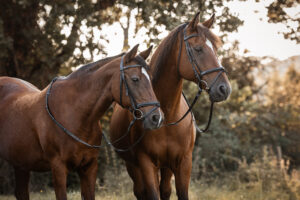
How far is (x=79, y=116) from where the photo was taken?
4.27 meters

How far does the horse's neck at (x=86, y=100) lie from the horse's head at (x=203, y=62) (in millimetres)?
951

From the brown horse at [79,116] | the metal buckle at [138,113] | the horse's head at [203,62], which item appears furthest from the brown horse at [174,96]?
the metal buckle at [138,113]

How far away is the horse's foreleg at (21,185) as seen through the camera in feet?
18.5

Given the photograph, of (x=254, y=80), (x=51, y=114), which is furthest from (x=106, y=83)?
(x=254, y=80)

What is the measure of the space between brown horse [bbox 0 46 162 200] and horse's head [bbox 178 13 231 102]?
0.50 metres

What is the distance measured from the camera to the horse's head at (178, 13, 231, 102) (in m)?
4.12

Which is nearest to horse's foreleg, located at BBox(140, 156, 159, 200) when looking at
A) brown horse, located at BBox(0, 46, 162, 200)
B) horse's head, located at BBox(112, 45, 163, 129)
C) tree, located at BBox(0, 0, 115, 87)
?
brown horse, located at BBox(0, 46, 162, 200)

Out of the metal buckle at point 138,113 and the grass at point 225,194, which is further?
the grass at point 225,194

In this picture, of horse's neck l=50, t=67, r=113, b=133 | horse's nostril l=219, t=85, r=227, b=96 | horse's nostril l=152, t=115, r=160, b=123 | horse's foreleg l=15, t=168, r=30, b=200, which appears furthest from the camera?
horse's foreleg l=15, t=168, r=30, b=200

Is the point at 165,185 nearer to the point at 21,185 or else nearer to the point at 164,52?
the point at 164,52

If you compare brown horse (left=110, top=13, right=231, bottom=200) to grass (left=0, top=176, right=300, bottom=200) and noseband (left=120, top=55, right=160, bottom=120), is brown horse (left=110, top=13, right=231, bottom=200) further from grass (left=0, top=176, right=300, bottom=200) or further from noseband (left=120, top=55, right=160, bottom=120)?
grass (left=0, top=176, right=300, bottom=200)

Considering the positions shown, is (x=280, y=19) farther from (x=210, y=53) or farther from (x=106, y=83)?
(x=106, y=83)

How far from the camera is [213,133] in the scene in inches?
527

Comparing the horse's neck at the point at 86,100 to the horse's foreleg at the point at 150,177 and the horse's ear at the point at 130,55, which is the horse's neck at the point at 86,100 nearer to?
the horse's ear at the point at 130,55
